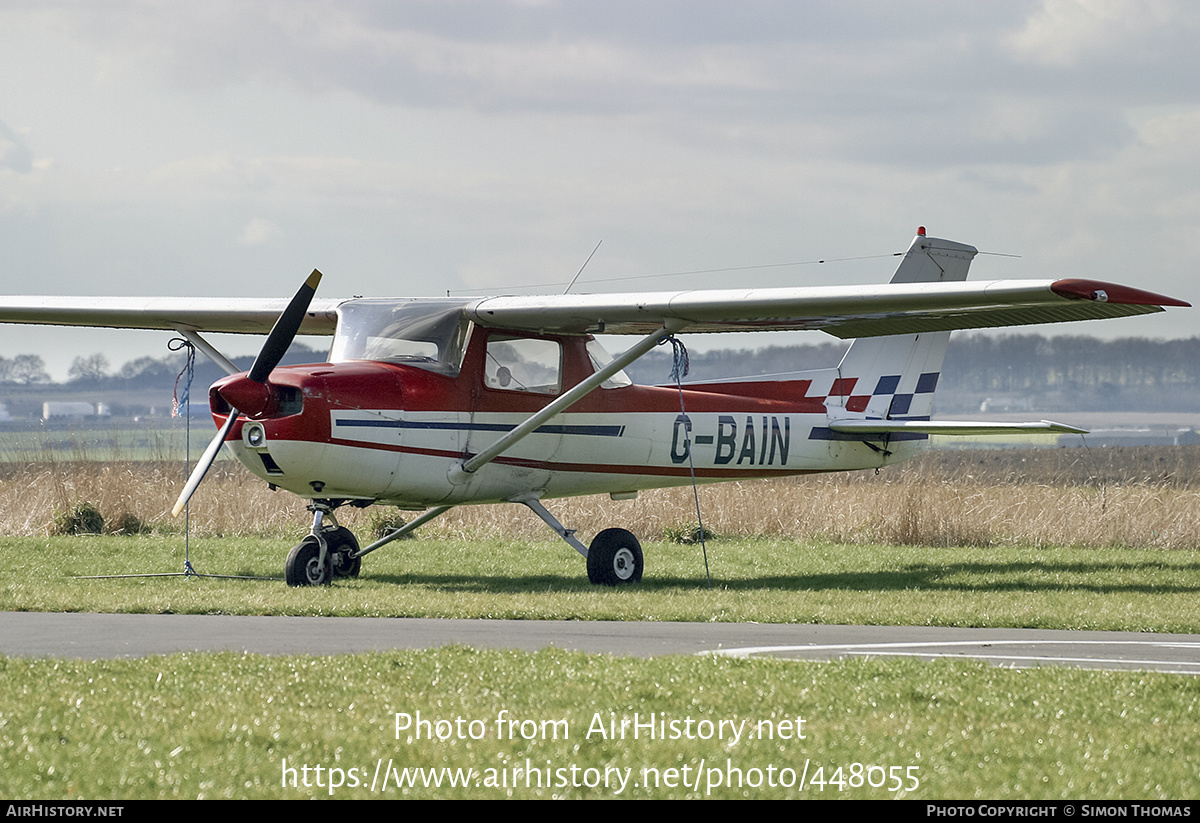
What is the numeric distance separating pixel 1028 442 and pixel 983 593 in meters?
94.6

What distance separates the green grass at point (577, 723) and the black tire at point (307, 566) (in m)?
6.02

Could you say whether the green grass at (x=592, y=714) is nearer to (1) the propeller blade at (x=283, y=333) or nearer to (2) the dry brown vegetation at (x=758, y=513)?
(1) the propeller blade at (x=283, y=333)

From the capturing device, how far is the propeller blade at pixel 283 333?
13.0m

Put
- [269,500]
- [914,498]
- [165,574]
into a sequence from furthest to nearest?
[269,500] < [914,498] < [165,574]

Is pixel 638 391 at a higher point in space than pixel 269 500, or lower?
higher

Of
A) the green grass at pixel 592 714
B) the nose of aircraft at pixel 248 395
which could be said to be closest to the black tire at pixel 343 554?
the nose of aircraft at pixel 248 395

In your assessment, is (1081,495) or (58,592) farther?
(1081,495)

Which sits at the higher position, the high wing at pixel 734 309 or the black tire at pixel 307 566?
the high wing at pixel 734 309
